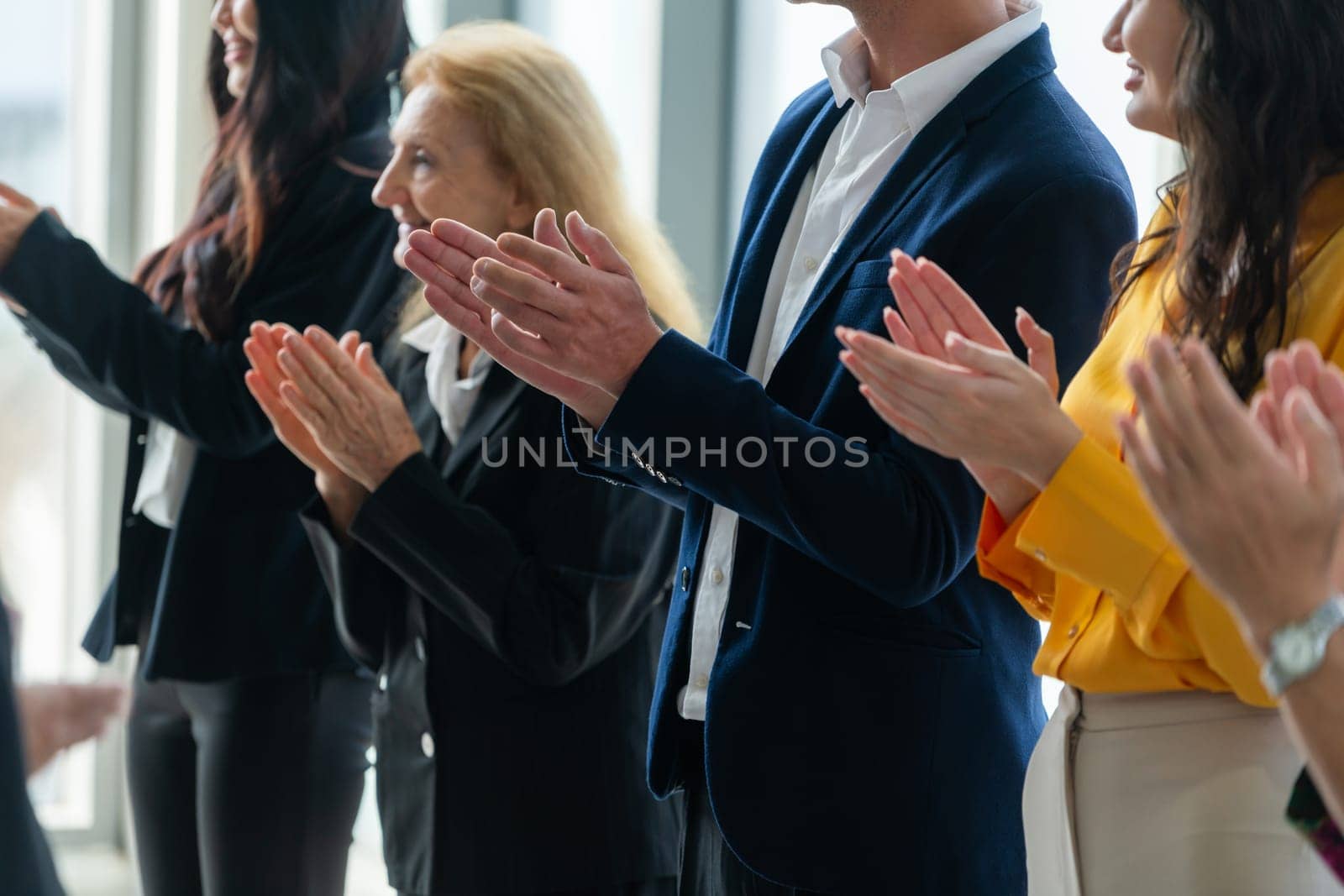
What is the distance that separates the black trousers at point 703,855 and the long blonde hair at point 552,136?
30.1 inches

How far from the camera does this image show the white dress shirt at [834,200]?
1620 millimetres

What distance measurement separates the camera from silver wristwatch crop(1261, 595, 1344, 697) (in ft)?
3.16

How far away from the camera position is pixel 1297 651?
966mm

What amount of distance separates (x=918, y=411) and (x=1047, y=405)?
97 millimetres

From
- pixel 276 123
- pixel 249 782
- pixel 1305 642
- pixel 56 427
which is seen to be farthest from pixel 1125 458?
pixel 56 427

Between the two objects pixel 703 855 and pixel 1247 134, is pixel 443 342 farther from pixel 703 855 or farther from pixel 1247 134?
pixel 1247 134

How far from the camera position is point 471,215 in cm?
226

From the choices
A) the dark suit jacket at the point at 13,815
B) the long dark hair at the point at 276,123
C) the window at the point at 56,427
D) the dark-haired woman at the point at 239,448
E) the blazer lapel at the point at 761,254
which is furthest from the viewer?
the window at the point at 56,427

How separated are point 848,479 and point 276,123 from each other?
1.53 m

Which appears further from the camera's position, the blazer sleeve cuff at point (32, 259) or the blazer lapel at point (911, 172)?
the blazer sleeve cuff at point (32, 259)

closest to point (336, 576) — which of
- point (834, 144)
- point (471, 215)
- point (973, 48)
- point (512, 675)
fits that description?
point (512, 675)

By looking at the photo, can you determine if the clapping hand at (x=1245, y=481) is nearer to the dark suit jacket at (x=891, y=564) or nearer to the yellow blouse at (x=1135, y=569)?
the yellow blouse at (x=1135, y=569)

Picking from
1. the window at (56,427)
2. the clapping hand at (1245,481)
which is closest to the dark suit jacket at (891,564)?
the clapping hand at (1245,481)

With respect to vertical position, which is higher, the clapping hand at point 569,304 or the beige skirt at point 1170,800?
the clapping hand at point 569,304
